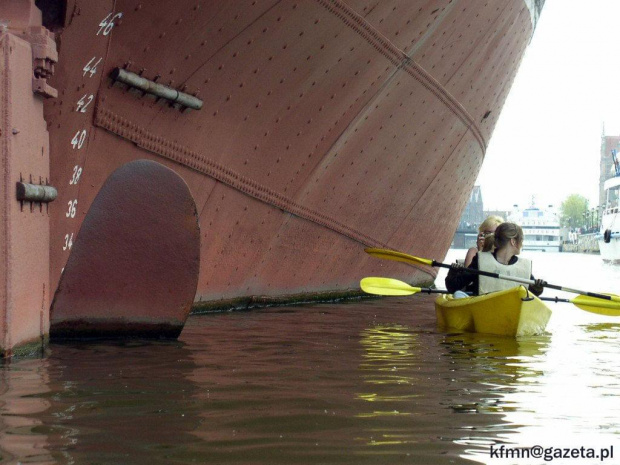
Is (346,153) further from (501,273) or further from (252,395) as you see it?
(252,395)

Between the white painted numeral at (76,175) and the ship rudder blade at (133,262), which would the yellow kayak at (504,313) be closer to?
the ship rudder blade at (133,262)

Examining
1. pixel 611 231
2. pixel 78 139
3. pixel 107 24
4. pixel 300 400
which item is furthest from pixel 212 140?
pixel 611 231

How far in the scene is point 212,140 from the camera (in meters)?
6.88

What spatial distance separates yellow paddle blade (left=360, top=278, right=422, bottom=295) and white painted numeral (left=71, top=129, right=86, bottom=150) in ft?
13.4

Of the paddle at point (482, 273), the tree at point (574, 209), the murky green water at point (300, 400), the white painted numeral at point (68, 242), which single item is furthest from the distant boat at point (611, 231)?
the tree at point (574, 209)

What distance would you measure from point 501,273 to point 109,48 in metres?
4.36

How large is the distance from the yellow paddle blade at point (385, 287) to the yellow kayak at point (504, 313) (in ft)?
2.81

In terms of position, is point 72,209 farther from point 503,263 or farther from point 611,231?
point 611,231

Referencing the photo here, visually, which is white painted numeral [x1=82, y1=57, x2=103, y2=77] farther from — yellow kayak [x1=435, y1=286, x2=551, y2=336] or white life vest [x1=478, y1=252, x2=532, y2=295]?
white life vest [x1=478, y1=252, x2=532, y2=295]

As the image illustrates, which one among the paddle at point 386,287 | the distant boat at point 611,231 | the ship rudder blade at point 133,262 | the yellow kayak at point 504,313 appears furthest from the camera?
the distant boat at point 611,231

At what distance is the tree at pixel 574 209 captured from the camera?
118000 millimetres

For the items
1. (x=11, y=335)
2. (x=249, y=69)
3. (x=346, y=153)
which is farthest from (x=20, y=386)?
(x=346, y=153)

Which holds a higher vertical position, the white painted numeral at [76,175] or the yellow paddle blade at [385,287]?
the white painted numeral at [76,175]

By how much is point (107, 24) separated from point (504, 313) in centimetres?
413
